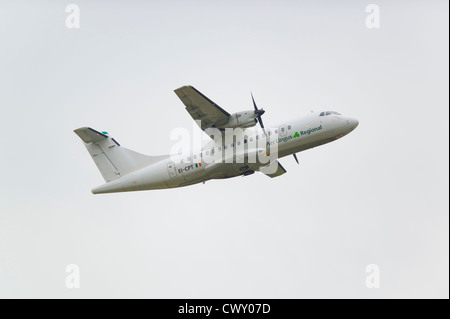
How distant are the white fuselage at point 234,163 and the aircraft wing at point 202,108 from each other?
3.22 feet

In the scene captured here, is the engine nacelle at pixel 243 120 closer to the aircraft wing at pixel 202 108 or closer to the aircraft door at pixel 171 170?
the aircraft wing at pixel 202 108

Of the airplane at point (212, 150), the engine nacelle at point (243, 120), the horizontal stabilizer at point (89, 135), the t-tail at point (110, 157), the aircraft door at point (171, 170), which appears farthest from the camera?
the horizontal stabilizer at point (89, 135)

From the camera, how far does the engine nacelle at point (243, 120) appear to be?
21.6 metres

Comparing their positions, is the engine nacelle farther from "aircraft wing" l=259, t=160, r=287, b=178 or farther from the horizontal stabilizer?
the horizontal stabilizer

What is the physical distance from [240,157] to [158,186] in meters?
3.55

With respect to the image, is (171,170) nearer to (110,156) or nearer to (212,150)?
(212,150)

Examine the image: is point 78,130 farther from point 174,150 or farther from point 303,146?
point 303,146

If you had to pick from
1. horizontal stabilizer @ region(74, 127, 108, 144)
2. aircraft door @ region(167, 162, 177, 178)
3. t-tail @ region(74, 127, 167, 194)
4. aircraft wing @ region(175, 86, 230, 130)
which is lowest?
aircraft door @ region(167, 162, 177, 178)

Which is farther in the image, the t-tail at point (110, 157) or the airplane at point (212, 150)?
the t-tail at point (110, 157)

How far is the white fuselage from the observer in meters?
21.2

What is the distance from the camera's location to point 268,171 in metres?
24.9

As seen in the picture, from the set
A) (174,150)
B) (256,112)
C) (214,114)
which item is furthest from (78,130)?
(256,112)

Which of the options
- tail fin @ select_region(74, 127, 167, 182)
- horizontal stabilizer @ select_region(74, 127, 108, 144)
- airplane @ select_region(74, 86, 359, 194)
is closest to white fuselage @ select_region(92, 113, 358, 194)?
airplane @ select_region(74, 86, 359, 194)

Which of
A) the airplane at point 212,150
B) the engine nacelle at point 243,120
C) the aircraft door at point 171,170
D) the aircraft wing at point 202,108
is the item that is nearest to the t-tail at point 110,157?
the airplane at point 212,150
